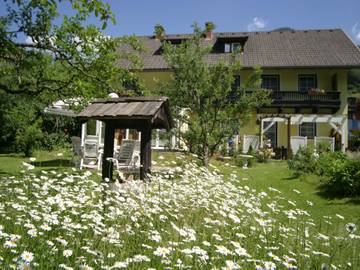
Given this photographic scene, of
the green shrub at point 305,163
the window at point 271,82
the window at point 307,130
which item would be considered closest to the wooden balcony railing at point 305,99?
the window at point 271,82

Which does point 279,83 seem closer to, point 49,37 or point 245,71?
point 245,71

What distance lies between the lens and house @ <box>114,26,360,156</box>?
22359 millimetres

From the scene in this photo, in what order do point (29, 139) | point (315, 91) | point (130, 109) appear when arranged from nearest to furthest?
point (130, 109) < point (29, 139) < point (315, 91)

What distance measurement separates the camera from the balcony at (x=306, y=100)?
22.2 m

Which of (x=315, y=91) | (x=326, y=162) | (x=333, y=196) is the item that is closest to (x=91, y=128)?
(x=326, y=162)

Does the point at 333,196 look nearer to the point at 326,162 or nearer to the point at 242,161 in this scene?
the point at 326,162

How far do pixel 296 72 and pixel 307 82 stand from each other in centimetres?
102

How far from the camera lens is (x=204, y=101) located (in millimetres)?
11719

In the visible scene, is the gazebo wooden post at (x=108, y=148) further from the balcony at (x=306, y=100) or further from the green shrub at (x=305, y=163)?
the balcony at (x=306, y=100)

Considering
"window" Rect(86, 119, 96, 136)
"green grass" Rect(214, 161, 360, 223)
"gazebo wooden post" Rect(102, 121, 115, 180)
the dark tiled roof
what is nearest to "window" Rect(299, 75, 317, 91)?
the dark tiled roof

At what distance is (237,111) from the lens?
38.7ft

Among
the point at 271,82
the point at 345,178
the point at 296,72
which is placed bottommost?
the point at 345,178

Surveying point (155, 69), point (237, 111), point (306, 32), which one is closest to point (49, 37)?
point (237, 111)

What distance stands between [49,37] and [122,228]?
6847 mm
